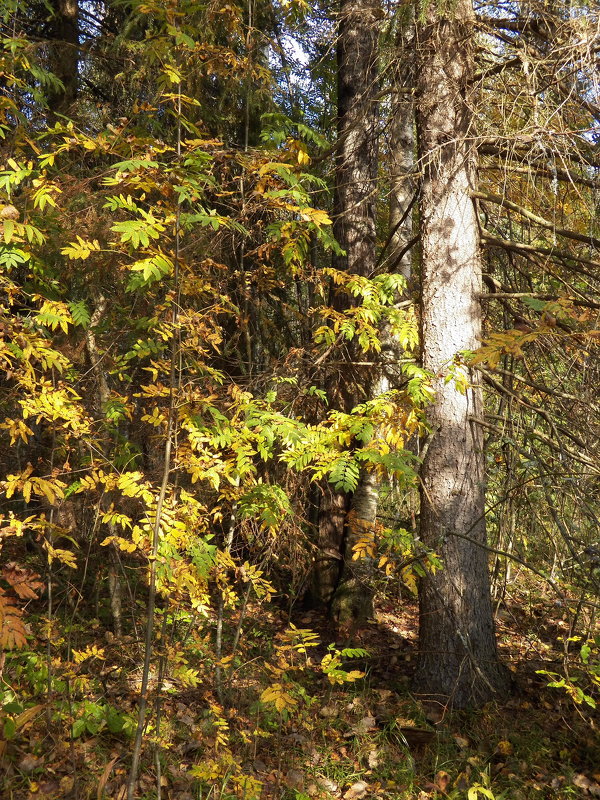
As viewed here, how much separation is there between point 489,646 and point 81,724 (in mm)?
2980

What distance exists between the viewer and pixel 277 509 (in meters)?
4.36

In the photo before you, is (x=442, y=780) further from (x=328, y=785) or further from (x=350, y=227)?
(x=350, y=227)

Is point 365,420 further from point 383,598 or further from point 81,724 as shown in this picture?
point 383,598

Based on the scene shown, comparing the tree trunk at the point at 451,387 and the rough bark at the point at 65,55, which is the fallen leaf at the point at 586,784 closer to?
the tree trunk at the point at 451,387

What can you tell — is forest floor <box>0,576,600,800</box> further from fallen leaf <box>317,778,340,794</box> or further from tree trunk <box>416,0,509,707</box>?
tree trunk <box>416,0,509,707</box>

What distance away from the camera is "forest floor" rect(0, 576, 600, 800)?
12.2 feet

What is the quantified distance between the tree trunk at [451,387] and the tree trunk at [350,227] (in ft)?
4.44

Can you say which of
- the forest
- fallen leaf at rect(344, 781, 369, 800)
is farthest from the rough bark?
fallen leaf at rect(344, 781, 369, 800)

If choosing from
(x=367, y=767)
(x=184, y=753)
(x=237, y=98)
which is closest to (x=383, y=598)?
(x=367, y=767)

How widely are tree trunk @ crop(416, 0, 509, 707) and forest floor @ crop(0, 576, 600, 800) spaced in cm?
41

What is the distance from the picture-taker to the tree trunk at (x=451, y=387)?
4.70m

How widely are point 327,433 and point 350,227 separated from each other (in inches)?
113

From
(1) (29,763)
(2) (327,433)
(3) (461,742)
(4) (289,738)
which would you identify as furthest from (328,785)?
(2) (327,433)

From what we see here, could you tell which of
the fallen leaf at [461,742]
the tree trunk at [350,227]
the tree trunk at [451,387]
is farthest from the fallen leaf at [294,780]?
the tree trunk at [350,227]
